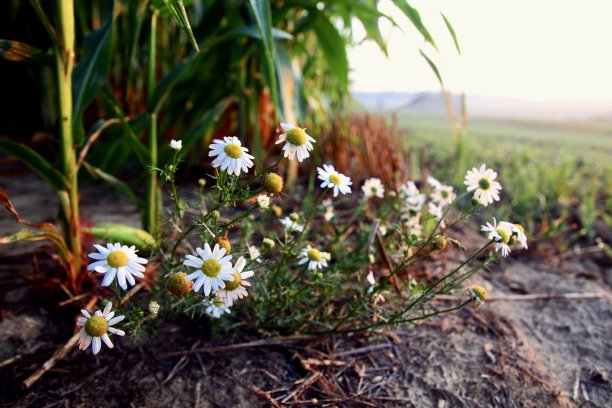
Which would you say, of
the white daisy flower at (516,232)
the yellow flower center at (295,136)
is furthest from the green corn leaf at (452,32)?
the yellow flower center at (295,136)

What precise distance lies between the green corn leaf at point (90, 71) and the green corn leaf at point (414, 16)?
0.84 metres

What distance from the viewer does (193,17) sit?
1.98 meters

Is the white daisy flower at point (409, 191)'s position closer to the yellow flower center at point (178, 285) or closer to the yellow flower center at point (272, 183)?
the yellow flower center at point (272, 183)

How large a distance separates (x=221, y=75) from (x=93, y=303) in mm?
1118

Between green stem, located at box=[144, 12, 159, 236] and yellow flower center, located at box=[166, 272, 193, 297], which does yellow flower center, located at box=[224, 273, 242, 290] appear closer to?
yellow flower center, located at box=[166, 272, 193, 297]

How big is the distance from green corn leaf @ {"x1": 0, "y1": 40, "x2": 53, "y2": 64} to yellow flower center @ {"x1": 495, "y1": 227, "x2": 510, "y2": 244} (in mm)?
1159

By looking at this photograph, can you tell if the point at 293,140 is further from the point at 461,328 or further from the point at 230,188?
the point at 461,328

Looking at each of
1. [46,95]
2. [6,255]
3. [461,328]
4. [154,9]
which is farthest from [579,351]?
[46,95]

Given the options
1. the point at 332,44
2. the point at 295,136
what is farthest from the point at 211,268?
the point at 332,44

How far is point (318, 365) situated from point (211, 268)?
Result: 1.66ft

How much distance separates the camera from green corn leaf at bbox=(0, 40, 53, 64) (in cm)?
108

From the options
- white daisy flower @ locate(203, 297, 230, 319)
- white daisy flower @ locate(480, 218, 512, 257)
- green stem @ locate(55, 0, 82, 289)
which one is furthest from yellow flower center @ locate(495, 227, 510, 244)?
green stem @ locate(55, 0, 82, 289)

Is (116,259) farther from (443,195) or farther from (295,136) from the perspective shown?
(443,195)

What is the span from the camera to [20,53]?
1.11m
